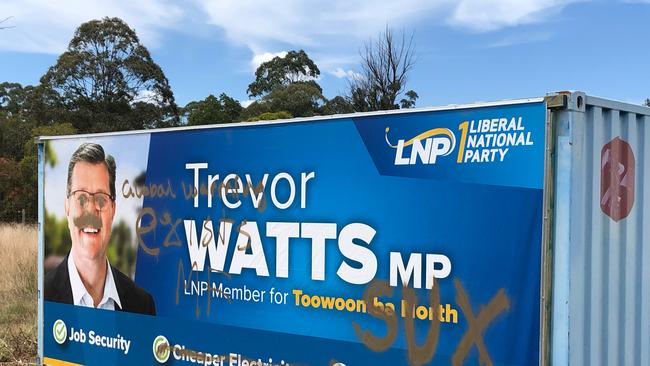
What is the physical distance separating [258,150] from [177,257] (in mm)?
1082

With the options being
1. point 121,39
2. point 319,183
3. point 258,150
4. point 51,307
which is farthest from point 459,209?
point 121,39

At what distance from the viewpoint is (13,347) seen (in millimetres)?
7328

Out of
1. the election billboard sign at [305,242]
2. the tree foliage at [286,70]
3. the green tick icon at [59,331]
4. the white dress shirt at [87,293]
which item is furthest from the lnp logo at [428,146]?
the tree foliage at [286,70]

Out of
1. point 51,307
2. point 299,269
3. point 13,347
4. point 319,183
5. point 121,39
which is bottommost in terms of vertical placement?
point 13,347

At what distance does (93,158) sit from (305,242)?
2.35 m

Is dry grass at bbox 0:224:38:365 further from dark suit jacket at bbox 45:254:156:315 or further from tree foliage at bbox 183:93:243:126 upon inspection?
tree foliage at bbox 183:93:243:126

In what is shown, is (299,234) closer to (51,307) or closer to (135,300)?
(135,300)

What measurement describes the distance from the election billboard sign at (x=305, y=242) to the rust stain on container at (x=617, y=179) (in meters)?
0.50

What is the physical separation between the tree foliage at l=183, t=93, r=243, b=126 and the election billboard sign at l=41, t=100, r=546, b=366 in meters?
25.6

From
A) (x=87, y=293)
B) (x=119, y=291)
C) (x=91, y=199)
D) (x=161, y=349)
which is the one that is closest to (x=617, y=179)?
(x=161, y=349)

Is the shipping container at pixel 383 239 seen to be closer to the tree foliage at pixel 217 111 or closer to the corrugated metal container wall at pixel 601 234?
the corrugated metal container wall at pixel 601 234

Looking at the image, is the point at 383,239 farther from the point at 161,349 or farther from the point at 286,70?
the point at 286,70

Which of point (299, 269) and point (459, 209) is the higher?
point (459, 209)

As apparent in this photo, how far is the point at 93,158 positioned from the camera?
5430 mm
